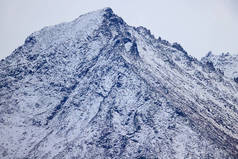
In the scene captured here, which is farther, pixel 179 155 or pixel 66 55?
pixel 66 55

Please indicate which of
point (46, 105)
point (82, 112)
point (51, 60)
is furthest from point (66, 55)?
point (82, 112)

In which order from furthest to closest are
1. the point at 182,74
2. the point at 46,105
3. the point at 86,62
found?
the point at 182,74, the point at 86,62, the point at 46,105

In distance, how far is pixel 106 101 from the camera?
141 meters

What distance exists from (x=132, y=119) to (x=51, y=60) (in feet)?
191

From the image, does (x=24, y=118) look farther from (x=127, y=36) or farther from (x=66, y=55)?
(x=127, y=36)

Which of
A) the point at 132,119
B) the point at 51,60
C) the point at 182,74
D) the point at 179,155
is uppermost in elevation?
the point at 182,74

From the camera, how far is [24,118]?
477 feet

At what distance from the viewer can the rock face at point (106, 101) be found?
12175 centimetres

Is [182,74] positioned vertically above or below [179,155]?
above

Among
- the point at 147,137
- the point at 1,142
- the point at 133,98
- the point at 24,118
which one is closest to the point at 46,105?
the point at 24,118

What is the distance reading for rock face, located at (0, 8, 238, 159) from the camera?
12175cm

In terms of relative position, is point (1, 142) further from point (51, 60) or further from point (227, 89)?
point (227, 89)

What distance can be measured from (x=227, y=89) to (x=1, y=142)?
112926 mm

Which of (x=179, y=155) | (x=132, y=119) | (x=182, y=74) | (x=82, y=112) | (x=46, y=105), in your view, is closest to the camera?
(x=179, y=155)
